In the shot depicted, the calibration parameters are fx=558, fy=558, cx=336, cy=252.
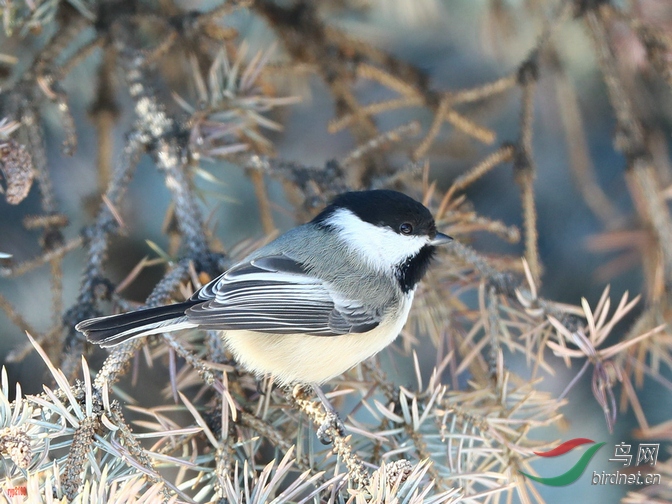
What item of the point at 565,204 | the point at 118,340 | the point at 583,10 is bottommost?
the point at 565,204

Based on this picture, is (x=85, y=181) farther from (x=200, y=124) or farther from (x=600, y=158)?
(x=600, y=158)

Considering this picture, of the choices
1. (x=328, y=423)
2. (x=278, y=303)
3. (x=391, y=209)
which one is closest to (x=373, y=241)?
(x=391, y=209)

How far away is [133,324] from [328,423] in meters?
0.28

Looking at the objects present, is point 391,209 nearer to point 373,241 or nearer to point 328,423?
point 373,241

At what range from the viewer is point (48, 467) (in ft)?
1.59

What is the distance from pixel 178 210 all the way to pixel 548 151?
94cm

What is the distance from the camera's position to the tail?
64cm

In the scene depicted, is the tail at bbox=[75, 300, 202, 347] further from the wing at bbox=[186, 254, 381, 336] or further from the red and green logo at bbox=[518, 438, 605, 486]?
the red and green logo at bbox=[518, 438, 605, 486]

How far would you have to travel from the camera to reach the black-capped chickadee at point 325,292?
0.82m

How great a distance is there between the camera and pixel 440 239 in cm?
89

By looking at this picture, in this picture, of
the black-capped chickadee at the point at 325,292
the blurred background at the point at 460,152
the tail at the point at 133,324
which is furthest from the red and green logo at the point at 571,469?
the tail at the point at 133,324

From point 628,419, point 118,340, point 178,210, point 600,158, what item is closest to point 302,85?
point 178,210

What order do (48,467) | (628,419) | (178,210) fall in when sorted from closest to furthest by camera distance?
(48,467), (178,210), (628,419)

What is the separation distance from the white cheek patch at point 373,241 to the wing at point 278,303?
0.32ft
